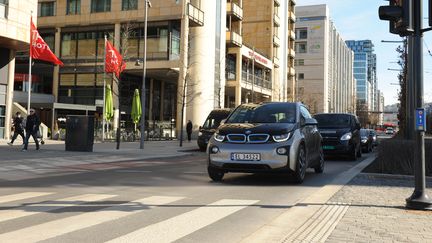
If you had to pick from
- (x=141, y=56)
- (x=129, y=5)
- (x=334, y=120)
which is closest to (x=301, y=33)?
(x=129, y=5)

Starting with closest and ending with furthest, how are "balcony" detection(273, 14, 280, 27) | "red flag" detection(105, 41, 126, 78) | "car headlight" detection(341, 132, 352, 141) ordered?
"car headlight" detection(341, 132, 352, 141)
"red flag" detection(105, 41, 126, 78)
"balcony" detection(273, 14, 280, 27)

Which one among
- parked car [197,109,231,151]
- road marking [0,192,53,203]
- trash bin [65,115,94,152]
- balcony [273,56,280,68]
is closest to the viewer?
road marking [0,192,53,203]

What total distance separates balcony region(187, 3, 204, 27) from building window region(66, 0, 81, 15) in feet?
37.5

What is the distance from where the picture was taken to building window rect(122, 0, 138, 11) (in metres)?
42.9

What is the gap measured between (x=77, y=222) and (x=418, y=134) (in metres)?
4.90

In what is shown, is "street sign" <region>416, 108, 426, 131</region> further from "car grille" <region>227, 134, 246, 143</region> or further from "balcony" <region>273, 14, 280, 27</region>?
"balcony" <region>273, 14, 280, 27</region>

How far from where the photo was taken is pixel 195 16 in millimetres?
42469

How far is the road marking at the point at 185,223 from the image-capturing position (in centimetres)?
537

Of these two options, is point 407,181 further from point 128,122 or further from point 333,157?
point 128,122

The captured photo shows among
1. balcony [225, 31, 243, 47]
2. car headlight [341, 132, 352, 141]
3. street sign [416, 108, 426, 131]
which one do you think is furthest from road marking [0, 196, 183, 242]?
balcony [225, 31, 243, 47]

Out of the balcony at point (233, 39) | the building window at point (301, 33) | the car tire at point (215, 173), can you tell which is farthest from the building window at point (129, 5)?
the building window at point (301, 33)

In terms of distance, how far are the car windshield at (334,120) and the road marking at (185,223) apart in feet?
36.4

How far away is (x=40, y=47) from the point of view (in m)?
28.2

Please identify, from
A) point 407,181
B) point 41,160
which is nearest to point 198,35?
point 41,160
